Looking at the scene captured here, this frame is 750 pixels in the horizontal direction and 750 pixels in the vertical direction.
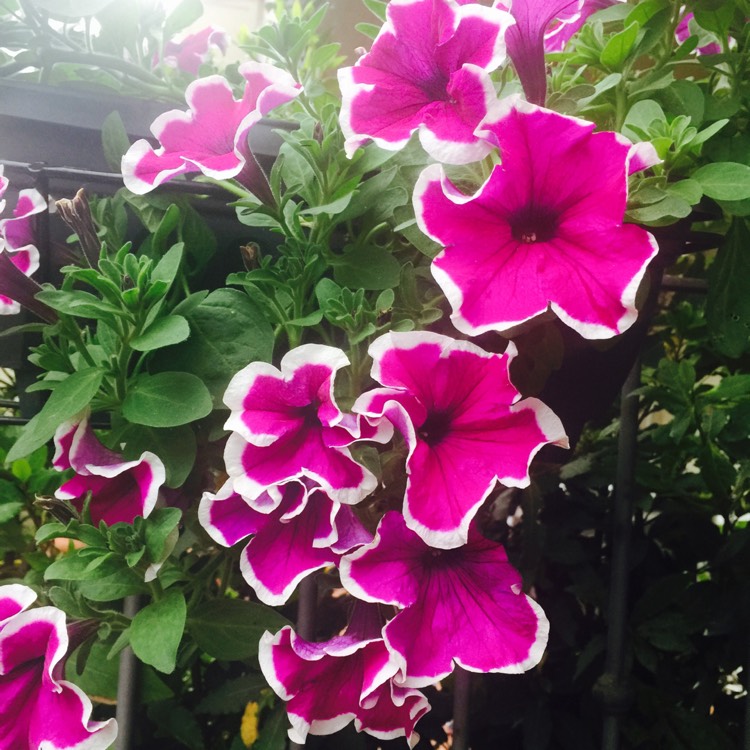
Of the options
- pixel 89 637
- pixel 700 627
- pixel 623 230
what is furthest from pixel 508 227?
pixel 700 627

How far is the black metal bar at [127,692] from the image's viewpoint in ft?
2.03

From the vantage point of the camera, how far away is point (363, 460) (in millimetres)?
515

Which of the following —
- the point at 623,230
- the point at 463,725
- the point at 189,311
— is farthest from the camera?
the point at 463,725

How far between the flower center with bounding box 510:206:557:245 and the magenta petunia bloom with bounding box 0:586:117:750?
42 centimetres

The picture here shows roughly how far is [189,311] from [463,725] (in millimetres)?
468

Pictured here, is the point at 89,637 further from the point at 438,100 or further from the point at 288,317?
the point at 438,100

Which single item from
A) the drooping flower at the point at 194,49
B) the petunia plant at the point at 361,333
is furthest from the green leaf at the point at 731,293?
the drooping flower at the point at 194,49

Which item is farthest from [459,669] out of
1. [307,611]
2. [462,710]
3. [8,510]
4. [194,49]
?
[194,49]

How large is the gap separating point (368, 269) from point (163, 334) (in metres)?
0.17

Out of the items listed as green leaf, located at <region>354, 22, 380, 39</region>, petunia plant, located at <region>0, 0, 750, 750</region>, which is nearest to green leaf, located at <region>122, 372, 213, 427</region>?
petunia plant, located at <region>0, 0, 750, 750</region>

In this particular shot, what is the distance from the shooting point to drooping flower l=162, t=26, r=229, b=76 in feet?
3.15

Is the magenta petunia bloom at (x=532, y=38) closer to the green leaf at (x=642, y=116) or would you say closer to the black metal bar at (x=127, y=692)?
the green leaf at (x=642, y=116)

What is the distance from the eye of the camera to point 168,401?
0.53 meters

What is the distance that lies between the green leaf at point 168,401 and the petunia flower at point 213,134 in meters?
0.14
